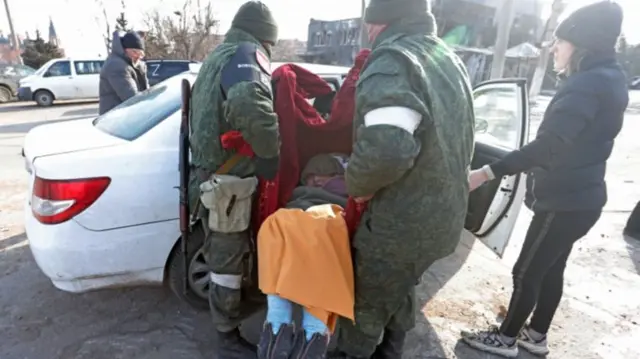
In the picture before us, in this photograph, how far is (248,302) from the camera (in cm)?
213

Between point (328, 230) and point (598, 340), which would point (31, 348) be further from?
point (598, 340)

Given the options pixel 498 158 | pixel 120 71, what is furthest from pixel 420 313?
pixel 120 71

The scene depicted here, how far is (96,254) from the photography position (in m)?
2.28

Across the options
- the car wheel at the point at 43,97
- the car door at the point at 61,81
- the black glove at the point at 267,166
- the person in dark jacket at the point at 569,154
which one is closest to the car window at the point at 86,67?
the car door at the point at 61,81

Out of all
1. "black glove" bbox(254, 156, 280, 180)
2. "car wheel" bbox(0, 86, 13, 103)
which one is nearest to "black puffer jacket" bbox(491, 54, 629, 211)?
"black glove" bbox(254, 156, 280, 180)

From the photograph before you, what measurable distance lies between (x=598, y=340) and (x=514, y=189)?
1.10 metres

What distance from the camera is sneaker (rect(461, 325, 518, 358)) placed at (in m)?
2.44

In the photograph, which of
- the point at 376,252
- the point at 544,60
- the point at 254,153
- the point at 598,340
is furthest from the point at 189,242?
the point at 544,60

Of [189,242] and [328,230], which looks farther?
[189,242]

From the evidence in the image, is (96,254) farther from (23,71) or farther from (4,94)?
(23,71)

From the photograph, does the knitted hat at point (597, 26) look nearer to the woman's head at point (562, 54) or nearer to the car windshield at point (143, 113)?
the woman's head at point (562, 54)

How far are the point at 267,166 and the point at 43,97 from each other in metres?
16.1

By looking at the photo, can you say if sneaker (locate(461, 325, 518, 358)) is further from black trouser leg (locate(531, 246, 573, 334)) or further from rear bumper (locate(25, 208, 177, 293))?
rear bumper (locate(25, 208, 177, 293))

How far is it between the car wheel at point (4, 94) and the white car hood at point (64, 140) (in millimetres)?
16762
